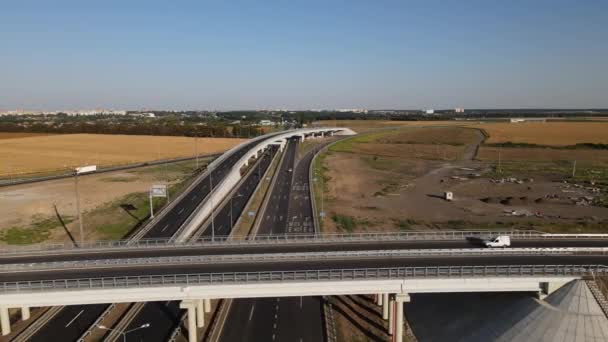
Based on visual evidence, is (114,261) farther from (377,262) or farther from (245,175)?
(245,175)

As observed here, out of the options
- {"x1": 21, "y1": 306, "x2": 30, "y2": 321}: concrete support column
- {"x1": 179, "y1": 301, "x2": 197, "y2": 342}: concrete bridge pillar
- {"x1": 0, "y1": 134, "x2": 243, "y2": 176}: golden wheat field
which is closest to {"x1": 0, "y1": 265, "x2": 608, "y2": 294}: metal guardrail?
{"x1": 179, "y1": 301, "x2": 197, "y2": 342}: concrete bridge pillar

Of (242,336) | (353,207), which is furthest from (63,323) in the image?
(353,207)

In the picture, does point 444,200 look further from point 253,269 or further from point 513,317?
point 253,269

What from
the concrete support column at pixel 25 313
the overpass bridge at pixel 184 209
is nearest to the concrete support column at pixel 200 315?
the overpass bridge at pixel 184 209

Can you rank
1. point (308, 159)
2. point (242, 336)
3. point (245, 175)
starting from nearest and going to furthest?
point (242, 336), point (245, 175), point (308, 159)

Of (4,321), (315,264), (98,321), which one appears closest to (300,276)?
(315,264)
